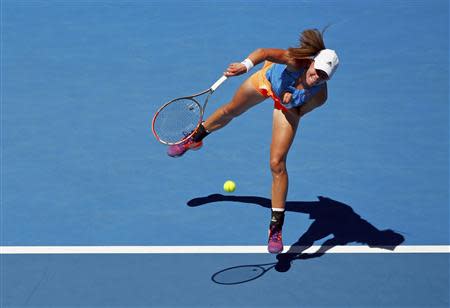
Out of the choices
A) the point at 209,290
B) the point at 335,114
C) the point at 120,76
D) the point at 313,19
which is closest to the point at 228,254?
the point at 209,290

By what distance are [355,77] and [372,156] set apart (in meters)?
1.70

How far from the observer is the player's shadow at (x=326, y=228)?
5.75 metres

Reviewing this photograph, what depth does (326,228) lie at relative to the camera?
20.0 feet

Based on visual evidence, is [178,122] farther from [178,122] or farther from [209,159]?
[209,159]

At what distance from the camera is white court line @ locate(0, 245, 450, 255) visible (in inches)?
224

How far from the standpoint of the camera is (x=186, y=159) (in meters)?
7.04

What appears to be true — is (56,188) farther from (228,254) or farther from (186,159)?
(228,254)

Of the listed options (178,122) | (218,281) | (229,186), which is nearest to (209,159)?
(229,186)

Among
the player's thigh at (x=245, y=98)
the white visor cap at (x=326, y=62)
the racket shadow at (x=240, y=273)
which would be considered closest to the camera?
the white visor cap at (x=326, y=62)

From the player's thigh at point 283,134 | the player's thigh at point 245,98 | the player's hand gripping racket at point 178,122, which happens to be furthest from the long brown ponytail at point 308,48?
the player's hand gripping racket at point 178,122

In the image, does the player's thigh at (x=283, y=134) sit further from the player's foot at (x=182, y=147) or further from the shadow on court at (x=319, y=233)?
the player's foot at (x=182, y=147)

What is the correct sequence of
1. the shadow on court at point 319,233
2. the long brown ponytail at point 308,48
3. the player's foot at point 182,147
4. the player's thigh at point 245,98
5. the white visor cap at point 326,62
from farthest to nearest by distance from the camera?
the player's foot at point 182,147
the player's thigh at point 245,98
the shadow on court at point 319,233
the long brown ponytail at point 308,48
the white visor cap at point 326,62

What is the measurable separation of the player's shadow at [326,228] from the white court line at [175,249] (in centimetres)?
8

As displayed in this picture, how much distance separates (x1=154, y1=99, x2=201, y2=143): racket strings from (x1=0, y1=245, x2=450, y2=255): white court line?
3.03 ft
